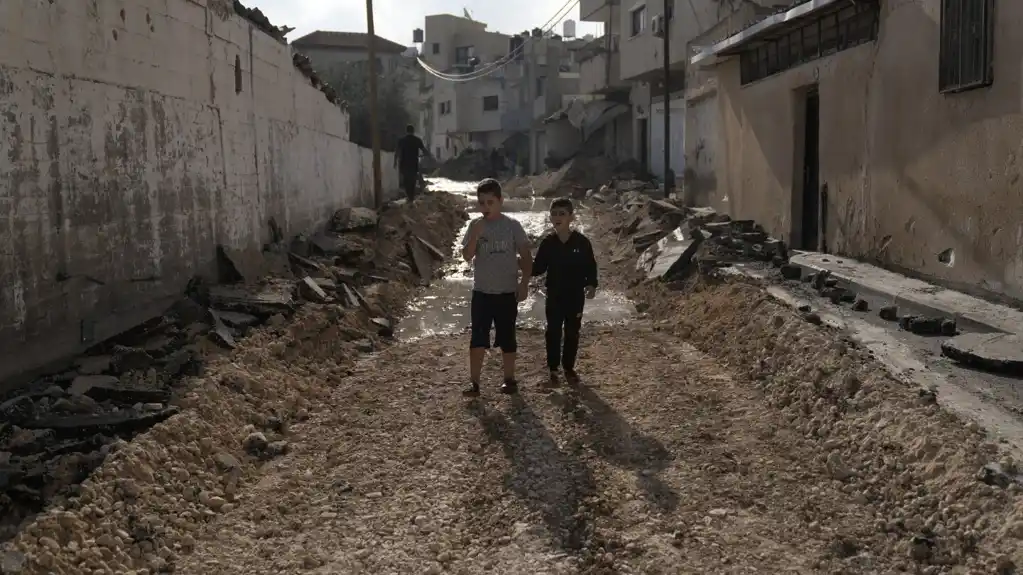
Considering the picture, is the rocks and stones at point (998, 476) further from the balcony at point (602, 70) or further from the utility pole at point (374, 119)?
the balcony at point (602, 70)

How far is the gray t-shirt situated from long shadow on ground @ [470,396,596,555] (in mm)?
957

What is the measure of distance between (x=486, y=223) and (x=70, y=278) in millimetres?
2958

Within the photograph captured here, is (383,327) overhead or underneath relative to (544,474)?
overhead

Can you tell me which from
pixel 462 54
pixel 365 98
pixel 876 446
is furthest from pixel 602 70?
pixel 462 54

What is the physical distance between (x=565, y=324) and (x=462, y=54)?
60.9 metres

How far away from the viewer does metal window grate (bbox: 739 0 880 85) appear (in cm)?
984

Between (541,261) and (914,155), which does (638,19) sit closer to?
(914,155)

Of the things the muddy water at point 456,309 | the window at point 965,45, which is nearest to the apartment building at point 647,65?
the muddy water at point 456,309

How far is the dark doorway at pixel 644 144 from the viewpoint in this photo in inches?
1228

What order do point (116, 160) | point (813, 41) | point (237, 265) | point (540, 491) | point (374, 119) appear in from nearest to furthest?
point (540, 491)
point (116, 160)
point (237, 265)
point (813, 41)
point (374, 119)

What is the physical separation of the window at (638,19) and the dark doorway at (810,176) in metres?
17.6

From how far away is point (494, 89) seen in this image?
55.5 metres

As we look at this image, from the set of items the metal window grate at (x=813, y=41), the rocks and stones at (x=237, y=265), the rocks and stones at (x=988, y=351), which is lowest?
the rocks and stones at (x=988, y=351)

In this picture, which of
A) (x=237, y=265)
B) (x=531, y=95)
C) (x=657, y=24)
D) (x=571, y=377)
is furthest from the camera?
(x=531, y=95)
